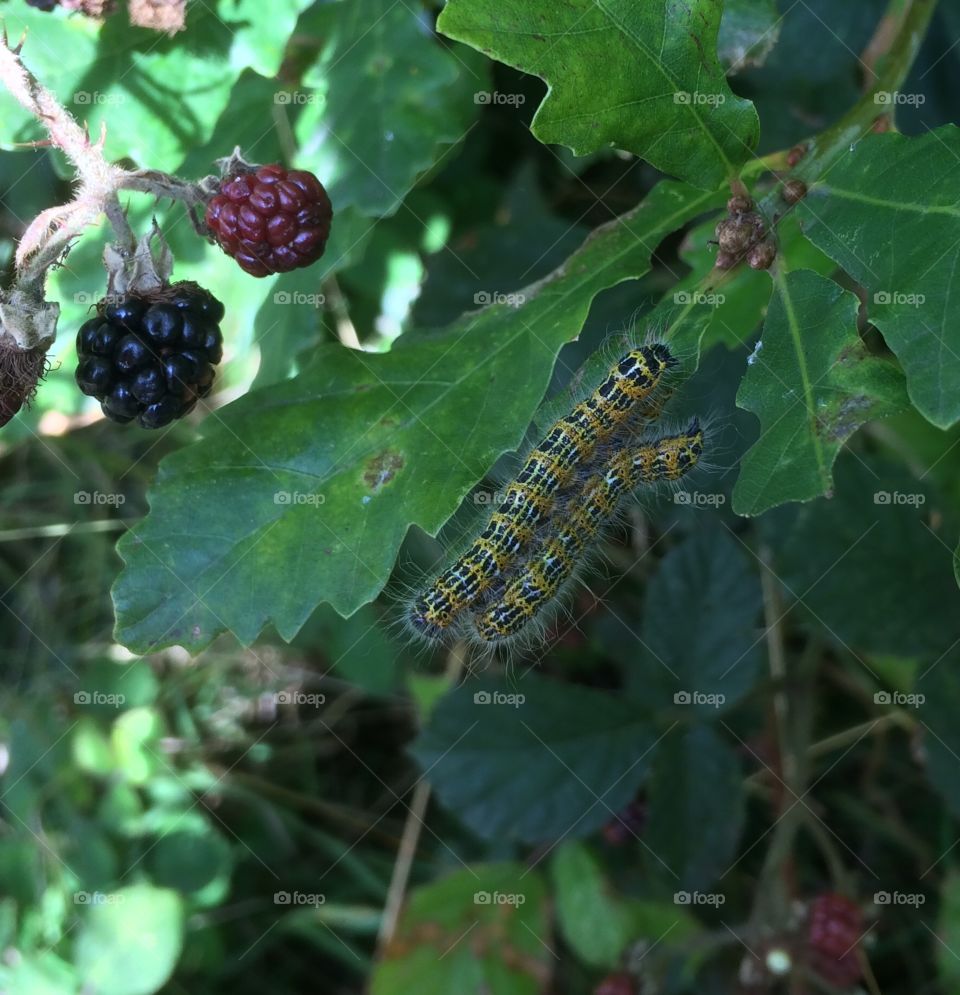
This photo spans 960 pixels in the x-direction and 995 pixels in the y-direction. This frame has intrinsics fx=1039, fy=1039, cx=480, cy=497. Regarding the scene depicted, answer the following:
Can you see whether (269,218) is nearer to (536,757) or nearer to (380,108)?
(380,108)

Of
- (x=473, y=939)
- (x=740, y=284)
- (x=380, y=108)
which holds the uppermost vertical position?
(x=380, y=108)

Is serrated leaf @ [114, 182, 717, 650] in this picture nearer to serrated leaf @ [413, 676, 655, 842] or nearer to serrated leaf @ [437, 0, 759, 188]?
serrated leaf @ [437, 0, 759, 188]

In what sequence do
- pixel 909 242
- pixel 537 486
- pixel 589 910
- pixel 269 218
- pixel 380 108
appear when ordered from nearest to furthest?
1. pixel 909 242
2. pixel 269 218
3. pixel 537 486
4. pixel 380 108
5. pixel 589 910

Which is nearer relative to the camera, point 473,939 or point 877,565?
point 877,565

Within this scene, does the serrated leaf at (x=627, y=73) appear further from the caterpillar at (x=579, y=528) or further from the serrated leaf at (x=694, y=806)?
the serrated leaf at (x=694, y=806)

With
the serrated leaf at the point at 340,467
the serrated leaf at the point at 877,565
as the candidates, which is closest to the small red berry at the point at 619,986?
the serrated leaf at the point at 877,565

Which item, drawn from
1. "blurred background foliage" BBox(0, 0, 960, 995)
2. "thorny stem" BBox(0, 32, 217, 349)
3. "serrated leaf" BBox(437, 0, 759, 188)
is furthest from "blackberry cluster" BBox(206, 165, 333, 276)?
"serrated leaf" BBox(437, 0, 759, 188)

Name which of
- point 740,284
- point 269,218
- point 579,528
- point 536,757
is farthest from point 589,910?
point 269,218
